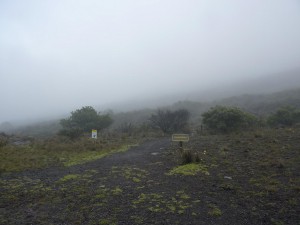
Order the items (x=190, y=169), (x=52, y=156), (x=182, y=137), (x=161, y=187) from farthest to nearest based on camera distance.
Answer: (x=52, y=156) < (x=182, y=137) < (x=190, y=169) < (x=161, y=187)

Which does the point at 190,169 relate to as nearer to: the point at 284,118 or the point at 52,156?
the point at 52,156

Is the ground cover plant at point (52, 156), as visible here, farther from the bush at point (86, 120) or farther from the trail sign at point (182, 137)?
the bush at point (86, 120)

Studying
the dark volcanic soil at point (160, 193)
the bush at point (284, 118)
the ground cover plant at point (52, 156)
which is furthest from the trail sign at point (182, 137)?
the bush at point (284, 118)

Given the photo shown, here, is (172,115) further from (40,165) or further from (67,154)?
(40,165)

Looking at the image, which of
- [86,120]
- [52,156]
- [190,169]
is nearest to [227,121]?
[52,156]

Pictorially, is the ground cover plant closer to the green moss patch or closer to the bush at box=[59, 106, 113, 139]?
the green moss patch

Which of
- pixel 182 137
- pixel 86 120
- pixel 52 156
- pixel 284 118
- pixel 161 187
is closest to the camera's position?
pixel 161 187

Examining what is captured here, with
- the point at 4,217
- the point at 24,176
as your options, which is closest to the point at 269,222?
the point at 4,217

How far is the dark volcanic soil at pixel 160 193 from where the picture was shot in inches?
209

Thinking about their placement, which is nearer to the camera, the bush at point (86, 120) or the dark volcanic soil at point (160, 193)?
the dark volcanic soil at point (160, 193)

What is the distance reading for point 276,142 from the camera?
1228 centimetres

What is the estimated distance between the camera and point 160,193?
671 centimetres

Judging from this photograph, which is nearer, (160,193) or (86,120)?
(160,193)

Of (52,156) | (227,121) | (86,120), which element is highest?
(86,120)
